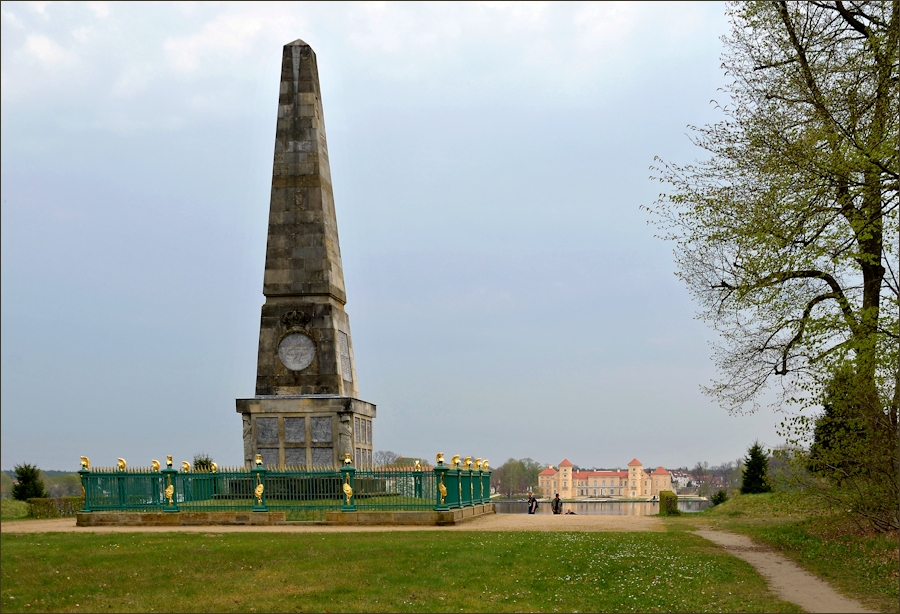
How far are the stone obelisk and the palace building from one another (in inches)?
3589

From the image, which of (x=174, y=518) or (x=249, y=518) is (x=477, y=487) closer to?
(x=249, y=518)

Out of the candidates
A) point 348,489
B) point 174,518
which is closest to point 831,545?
point 348,489

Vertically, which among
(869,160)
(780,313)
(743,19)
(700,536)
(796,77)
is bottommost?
(700,536)

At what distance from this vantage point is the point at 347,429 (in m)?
27.1

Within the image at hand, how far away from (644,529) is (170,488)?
12333 millimetres

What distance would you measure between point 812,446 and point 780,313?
3.61 metres

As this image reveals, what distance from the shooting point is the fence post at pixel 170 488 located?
24300 millimetres

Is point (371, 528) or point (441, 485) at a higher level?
point (441, 485)

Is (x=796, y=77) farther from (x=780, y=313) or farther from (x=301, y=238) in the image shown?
(x=301, y=238)

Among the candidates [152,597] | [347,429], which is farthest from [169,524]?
[152,597]

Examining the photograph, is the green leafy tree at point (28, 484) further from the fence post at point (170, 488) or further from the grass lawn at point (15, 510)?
the fence post at point (170, 488)

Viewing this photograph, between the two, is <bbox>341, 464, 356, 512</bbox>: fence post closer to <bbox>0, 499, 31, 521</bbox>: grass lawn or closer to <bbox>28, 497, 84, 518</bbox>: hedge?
<bbox>28, 497, 84, 518</bbox>: hedge

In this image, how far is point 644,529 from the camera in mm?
23078

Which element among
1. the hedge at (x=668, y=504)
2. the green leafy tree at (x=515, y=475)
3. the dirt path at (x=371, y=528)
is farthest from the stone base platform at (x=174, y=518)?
the green leafy tree at (x=515, y=475)
